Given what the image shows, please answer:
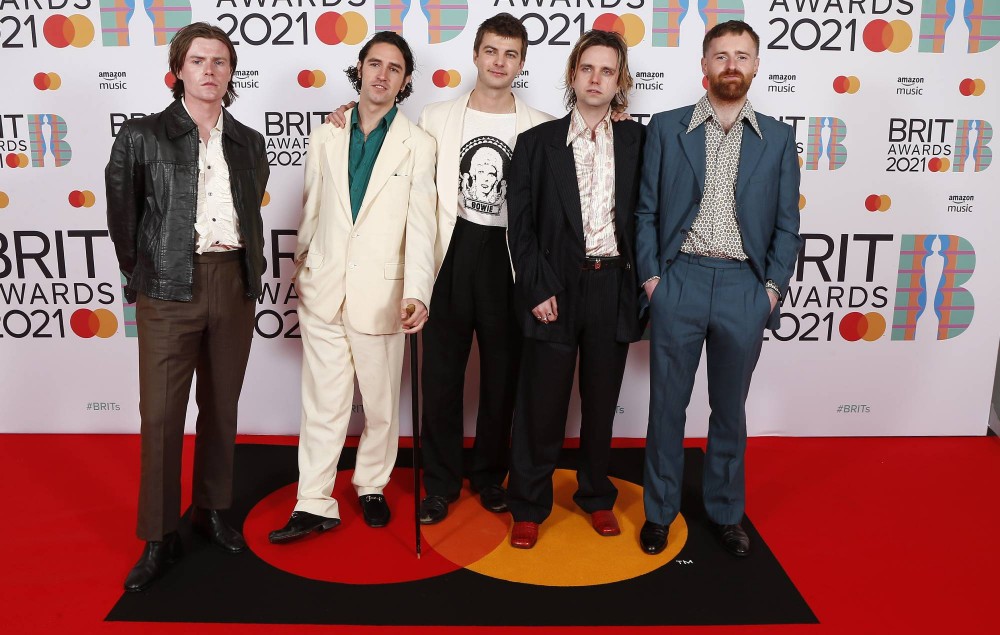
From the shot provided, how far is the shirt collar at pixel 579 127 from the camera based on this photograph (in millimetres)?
3039

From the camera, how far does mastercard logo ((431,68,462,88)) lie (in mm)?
4074

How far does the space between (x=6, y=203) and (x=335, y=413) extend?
228cm

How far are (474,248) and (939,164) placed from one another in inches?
102

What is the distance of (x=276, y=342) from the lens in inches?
171

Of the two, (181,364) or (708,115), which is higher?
(708,115)

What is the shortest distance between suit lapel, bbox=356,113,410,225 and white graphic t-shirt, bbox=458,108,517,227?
0.81 feet

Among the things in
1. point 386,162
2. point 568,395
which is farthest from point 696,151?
point 386,162

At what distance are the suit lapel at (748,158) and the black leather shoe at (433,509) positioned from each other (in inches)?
66.3

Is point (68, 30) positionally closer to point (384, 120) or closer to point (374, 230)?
point (384, 120)

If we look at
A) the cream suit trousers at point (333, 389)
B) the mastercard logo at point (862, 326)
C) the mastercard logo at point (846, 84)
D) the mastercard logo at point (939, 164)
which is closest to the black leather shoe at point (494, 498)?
the cream suit trousers at point (333, 389)

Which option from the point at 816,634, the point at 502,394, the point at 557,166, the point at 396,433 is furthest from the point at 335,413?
the point at 816,634

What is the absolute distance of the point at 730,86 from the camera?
2.96 meters

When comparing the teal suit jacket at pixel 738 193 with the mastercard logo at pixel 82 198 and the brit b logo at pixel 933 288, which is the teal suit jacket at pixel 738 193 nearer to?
the brit b logo at pixel 933 288

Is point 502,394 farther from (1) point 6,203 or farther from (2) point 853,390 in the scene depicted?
(1) point 6,203
